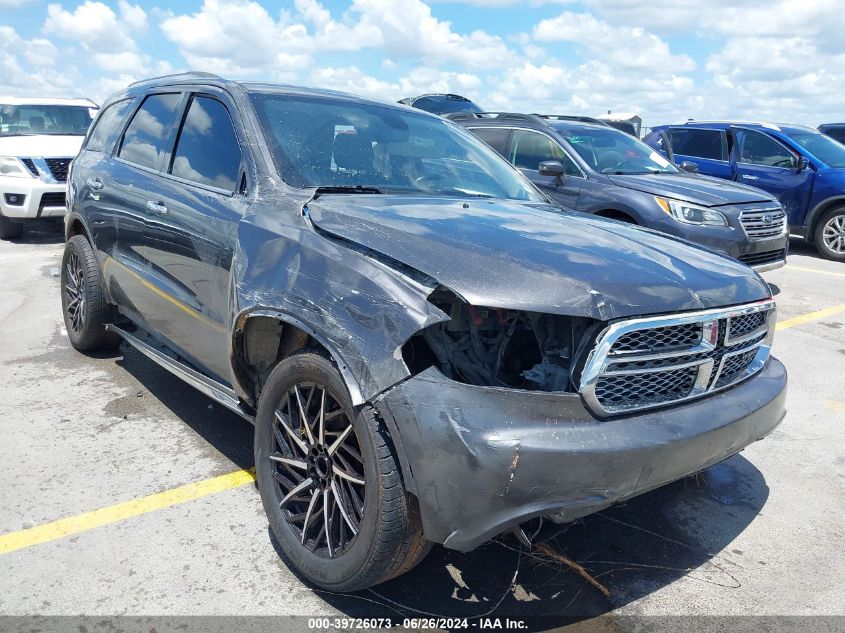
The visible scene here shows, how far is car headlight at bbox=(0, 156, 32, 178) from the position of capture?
10375mm

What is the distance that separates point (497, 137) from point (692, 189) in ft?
8.65

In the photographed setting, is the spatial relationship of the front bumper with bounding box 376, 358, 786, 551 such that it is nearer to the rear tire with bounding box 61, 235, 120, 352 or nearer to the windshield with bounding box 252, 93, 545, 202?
the windshield with bounding box 252, 93, 545, 202

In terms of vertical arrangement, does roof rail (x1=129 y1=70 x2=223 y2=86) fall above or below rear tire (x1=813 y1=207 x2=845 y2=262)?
above

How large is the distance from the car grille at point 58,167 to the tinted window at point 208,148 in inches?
301

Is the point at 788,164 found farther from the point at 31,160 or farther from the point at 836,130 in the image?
the point at 31,160

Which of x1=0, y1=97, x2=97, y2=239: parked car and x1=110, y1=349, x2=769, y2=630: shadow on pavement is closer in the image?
x1=110, y1=349, x2=769, y2=630: shadow on pavement

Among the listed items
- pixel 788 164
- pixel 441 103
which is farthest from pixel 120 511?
pixel 441 103

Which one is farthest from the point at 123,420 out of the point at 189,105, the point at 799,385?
the point at 799,385

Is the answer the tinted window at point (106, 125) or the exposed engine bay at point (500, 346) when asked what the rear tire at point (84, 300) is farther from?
the exposed engine bay at point (500, 346)

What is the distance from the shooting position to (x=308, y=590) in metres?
2.78

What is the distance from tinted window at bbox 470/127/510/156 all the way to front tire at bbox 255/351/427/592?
6873 millimetres

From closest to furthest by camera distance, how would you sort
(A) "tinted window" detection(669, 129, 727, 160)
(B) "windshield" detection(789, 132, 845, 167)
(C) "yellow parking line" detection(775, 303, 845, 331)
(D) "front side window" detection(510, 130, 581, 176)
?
(C) "yellow parking line" detection(775, 303, 845, 331)
(D) "front side window" detection(510, 130, 581, 176)
(B) "windshield" detection(789, 132, 845, 167)
(A) "tinted window" detection(669, 129, 727, 160)

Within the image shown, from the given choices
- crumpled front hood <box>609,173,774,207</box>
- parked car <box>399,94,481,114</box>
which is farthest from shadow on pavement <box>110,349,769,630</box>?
parked car <box>399,94,481,114</box>

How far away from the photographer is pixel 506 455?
2176 mm
